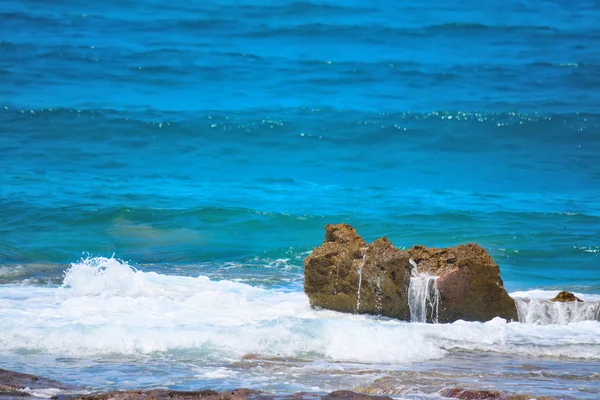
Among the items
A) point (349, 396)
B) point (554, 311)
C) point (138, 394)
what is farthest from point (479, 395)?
point (554, 311)

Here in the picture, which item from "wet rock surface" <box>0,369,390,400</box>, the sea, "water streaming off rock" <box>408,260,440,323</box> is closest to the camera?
"wet rock surface" <box>0,369,390,400</box>

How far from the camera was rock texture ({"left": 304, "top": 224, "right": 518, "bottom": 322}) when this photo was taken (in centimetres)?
820

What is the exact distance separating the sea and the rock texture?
18cm

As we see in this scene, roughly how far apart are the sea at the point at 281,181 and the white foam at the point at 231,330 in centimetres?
3

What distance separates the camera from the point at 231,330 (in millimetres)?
7594

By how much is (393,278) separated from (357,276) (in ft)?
1.15

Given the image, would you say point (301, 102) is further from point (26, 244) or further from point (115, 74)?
point (26, 244)

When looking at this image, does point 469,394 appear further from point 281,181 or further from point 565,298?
point 281,181

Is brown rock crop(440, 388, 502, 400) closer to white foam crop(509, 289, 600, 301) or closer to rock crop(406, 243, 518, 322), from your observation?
rock crop(406, 243, 518, 322)

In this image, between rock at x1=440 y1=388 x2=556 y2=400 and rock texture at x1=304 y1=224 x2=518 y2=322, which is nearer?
rock at x1=440 y1=388 x2=556 y2=400

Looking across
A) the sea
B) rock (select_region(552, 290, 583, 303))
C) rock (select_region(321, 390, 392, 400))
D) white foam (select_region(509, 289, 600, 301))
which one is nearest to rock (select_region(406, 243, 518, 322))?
the sea

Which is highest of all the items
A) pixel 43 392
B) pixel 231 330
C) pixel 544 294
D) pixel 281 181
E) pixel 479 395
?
pixel 281 181

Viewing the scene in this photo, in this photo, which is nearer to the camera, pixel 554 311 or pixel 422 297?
pixel 422 297

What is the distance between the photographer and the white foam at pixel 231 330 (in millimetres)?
7141
